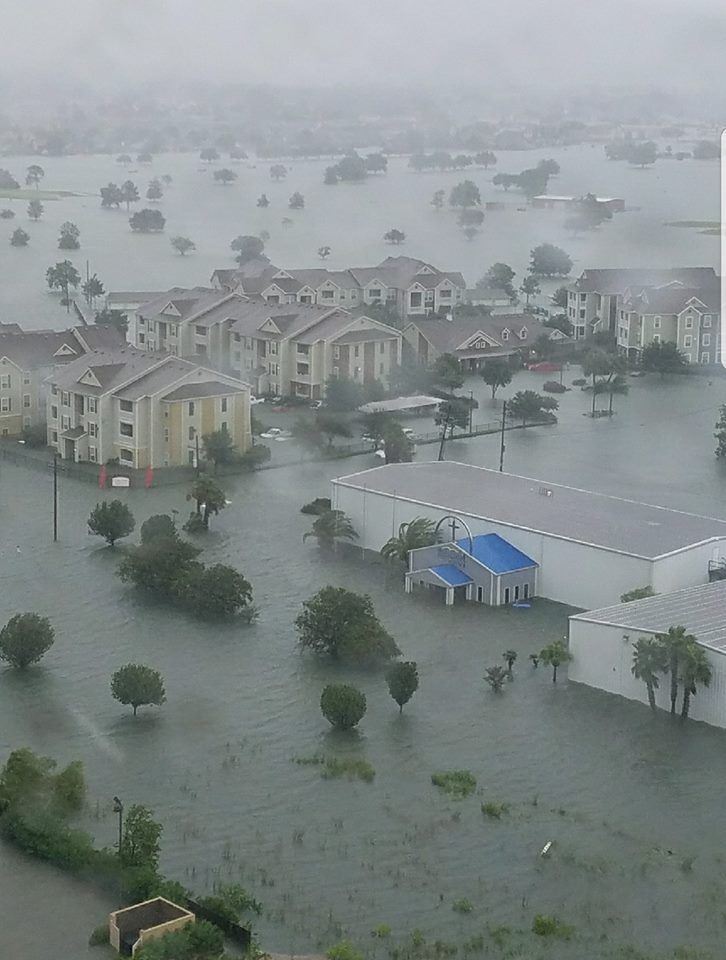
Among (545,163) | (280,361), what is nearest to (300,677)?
(280,361)

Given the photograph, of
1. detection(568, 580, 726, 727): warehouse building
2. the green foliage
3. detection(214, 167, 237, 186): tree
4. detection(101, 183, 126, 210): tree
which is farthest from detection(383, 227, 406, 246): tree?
the green foliage

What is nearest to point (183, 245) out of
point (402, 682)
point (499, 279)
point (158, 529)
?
point (499, 279)

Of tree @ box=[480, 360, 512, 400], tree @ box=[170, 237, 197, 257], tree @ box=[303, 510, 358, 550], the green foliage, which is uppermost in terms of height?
tree @ box=[170, 237, 197, 257]

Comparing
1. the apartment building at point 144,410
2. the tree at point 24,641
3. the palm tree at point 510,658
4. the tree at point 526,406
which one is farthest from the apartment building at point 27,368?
the palm tree at point 510,658

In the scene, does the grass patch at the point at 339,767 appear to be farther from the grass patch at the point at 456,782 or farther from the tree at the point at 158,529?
the tree at the point at 158,529

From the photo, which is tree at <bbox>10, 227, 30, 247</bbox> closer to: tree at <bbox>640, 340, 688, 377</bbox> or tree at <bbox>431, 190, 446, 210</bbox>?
tree at <bbox>431, 190, 446, 210</bbox>

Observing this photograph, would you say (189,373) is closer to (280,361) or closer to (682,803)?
(280,361)
